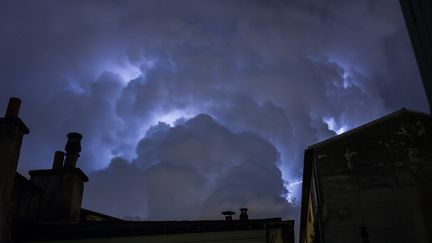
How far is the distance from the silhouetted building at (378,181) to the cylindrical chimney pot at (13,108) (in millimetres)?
13153

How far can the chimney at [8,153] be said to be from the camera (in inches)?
428

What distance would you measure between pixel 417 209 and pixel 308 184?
291 inches

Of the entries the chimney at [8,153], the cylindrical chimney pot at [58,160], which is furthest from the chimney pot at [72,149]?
the chimney at [8,153]

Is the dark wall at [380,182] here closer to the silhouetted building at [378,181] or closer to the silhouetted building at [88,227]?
the silhouetted building at [378,181]

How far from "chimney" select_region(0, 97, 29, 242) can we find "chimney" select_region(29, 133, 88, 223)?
1957 mm

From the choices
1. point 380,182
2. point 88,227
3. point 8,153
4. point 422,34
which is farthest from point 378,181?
point 422,34

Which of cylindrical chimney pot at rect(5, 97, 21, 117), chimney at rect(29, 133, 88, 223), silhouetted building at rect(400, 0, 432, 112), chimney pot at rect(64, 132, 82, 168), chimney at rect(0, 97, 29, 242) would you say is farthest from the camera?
chimney pot at rect(64, 132, 82, 168)

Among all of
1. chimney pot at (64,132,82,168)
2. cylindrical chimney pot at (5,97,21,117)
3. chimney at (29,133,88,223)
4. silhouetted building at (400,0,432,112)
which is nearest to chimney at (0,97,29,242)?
cylindrical chimney pot at (5,97,21,117)

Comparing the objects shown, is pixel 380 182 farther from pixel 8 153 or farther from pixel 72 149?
pixel 8 153

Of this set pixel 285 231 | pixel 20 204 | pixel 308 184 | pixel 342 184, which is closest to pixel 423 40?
pixel 285 231

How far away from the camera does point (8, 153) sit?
11188 mm

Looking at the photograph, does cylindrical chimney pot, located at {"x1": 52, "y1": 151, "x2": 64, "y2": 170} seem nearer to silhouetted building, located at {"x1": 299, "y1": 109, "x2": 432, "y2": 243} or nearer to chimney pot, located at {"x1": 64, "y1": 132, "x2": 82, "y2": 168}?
chimney pot, located at {"x1": 64, "y1": 132, "x2": 82, "y2": 168}

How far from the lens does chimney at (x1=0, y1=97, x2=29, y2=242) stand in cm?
1086

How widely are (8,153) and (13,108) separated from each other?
138 cm
